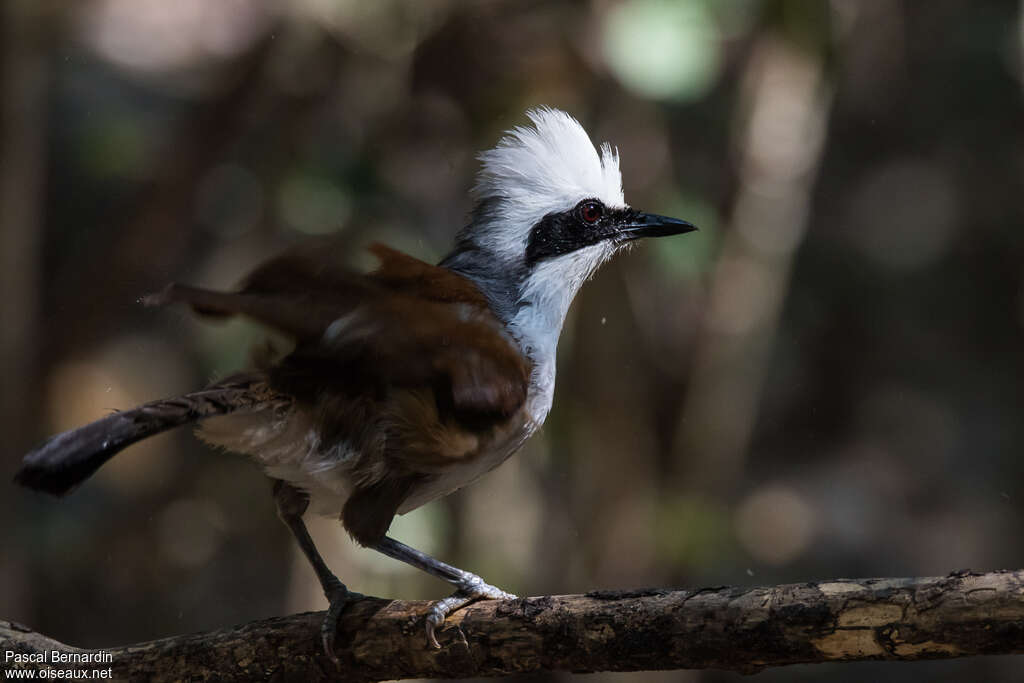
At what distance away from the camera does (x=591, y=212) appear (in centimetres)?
401

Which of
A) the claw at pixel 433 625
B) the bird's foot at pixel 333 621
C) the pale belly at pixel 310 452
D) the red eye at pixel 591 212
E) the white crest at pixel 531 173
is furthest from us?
the red eye at pixel 591 212

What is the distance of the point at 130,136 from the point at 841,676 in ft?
18.9

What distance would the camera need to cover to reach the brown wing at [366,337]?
316cm

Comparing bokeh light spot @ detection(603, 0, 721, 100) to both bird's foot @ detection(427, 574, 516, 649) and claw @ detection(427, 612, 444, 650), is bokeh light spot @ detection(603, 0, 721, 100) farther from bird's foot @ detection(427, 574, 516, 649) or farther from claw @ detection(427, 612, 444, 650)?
claw @ detection(427, 612, 444, 650)

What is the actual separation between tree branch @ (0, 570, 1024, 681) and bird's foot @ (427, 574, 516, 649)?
0.10ft

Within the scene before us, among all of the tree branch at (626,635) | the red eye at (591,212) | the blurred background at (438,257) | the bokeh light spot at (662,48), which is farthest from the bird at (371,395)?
the bokeh light spot at (662,48)

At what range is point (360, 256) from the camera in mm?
3510

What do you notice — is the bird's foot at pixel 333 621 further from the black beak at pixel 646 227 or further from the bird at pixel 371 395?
the black beak at pixel 646 227

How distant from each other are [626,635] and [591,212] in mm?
1852

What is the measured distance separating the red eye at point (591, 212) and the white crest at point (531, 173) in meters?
0.06

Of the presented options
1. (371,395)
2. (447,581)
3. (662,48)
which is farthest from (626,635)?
(662,48)

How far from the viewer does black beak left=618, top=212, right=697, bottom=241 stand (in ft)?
13.3

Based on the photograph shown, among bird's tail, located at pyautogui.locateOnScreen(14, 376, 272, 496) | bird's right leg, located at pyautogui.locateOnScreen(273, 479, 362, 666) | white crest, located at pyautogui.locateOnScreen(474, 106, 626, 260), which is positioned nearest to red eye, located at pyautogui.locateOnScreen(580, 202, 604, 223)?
white crest, located at pyautogui.locateOnScreen(474, 106, 626, 260)

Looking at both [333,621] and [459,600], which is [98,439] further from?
[459,600]
